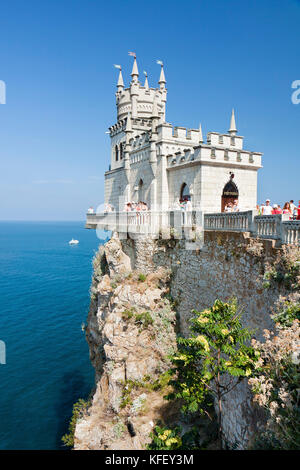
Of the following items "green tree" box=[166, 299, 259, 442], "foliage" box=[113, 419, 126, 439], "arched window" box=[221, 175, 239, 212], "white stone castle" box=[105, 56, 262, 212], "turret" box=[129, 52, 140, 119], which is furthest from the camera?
"turret" box=[129, 52, 140, 119]

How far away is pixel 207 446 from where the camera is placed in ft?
30.1

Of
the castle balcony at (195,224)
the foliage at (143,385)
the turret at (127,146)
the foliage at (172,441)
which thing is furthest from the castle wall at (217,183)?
the foliage at (172,441)

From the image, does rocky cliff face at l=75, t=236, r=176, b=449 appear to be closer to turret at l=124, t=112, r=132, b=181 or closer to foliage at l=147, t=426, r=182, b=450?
foliage at l=147, t=426, r=182, b=450

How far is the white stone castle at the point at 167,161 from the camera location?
1503 cm

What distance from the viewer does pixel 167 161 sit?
1747 cm

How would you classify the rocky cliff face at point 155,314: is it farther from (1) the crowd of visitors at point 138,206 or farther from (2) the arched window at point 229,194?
(2) the arched window at point 229,194

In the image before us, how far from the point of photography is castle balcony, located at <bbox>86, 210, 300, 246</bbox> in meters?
8.34

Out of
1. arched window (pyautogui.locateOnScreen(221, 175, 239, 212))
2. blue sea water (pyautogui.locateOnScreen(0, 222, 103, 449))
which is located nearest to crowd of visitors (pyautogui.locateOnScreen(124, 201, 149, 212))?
arched window (pyautogui.locateOnScreen(221, 175, 239, 212))

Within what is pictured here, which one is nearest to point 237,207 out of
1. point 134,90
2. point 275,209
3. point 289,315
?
point 275,209

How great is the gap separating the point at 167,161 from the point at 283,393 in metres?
14.1

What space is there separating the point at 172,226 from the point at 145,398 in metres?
7.97

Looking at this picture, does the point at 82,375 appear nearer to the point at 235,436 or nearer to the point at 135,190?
the point at 135,190

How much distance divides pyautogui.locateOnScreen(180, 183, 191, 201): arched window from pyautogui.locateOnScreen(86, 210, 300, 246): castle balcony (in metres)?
1.39
